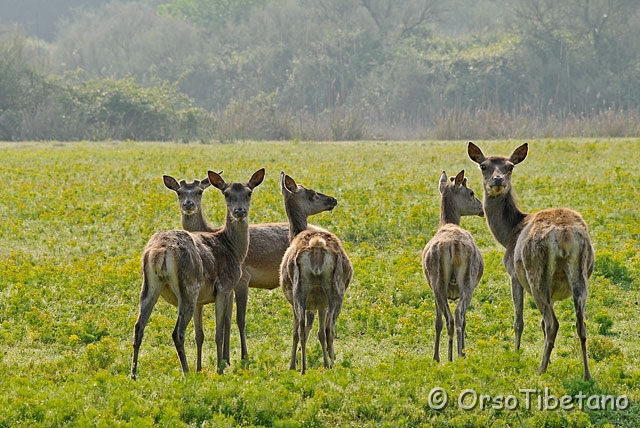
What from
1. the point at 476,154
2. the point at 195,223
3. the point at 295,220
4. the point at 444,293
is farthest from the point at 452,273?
the point at 195,223

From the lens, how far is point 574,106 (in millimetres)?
58875

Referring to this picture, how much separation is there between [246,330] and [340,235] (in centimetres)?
538

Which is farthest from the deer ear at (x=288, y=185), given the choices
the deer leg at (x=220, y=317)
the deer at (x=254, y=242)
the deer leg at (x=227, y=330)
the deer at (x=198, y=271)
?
the deer leg at (x=220, y=317)

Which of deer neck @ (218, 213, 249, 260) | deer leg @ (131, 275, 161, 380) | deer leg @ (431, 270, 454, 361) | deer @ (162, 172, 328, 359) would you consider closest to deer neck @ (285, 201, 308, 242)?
deer @ (162, 172, 328, 359)

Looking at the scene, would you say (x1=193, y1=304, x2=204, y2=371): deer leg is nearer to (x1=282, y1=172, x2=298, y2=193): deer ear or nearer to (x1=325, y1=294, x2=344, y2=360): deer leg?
(x1=325, y1=294, x2=344, y2=360): deer leg

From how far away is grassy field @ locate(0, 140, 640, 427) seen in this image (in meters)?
8.46

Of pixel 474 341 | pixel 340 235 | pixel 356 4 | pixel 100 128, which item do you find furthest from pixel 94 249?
pixel 356 4

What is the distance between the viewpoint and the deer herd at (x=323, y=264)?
916 centimetres

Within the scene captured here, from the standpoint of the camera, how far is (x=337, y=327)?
12.2m

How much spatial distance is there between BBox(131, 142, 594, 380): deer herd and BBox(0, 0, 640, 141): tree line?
2577cm

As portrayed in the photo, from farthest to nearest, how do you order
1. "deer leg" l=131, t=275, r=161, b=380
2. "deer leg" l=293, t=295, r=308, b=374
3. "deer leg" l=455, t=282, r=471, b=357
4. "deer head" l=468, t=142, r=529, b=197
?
"deer head" l=468, t=142, r=529, b=197, "deer leg" l=455, t=282, r=471, b=357, "deer leg" l=293, t=295, r=308, b=374, "deer leg" l=131, t=275, r=161, b=380

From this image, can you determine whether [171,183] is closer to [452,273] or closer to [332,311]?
[332,311]

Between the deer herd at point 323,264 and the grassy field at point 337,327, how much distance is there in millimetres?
489

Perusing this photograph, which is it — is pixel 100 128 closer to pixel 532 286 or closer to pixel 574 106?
pixel 574 106
